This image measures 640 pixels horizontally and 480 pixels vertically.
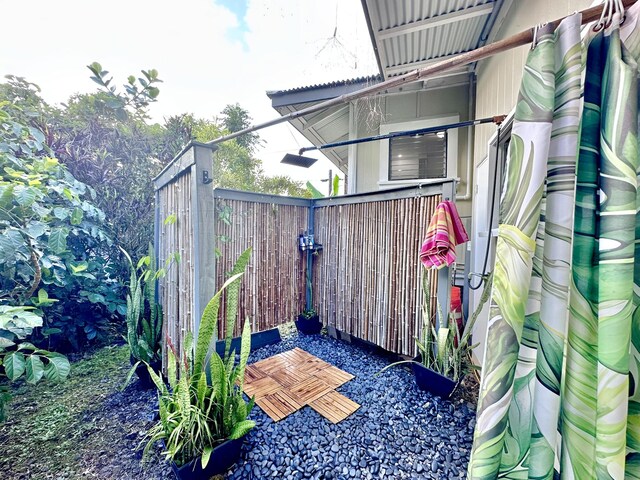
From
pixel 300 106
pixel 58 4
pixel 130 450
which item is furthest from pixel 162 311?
pixel 300 106

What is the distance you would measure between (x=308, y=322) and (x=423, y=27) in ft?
12.0

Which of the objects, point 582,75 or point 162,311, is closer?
point 582,75

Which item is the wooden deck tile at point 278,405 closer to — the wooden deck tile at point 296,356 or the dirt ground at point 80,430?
the wooden deck tile at point 296,356

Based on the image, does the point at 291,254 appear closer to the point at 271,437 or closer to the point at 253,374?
the point at 253,374

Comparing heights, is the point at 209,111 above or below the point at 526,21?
above

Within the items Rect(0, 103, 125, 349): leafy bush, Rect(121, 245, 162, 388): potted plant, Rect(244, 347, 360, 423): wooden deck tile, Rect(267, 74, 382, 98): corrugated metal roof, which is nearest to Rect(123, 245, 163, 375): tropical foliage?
Rect(121, 245, 162, 388): potted plant

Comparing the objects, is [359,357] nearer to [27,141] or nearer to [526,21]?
[526,21]

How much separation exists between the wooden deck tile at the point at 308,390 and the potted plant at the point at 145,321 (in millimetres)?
1289

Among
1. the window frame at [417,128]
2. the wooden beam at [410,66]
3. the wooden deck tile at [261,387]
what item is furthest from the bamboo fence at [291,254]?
the wooden beam at [410,66]

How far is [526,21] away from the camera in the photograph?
1.89 m

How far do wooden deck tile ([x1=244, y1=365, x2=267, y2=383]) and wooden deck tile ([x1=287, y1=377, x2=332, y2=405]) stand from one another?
393 millimetres

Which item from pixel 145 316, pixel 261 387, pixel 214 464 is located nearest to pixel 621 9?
pixel 214 464

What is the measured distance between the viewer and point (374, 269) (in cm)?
288

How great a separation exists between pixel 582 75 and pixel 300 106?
169 inches
